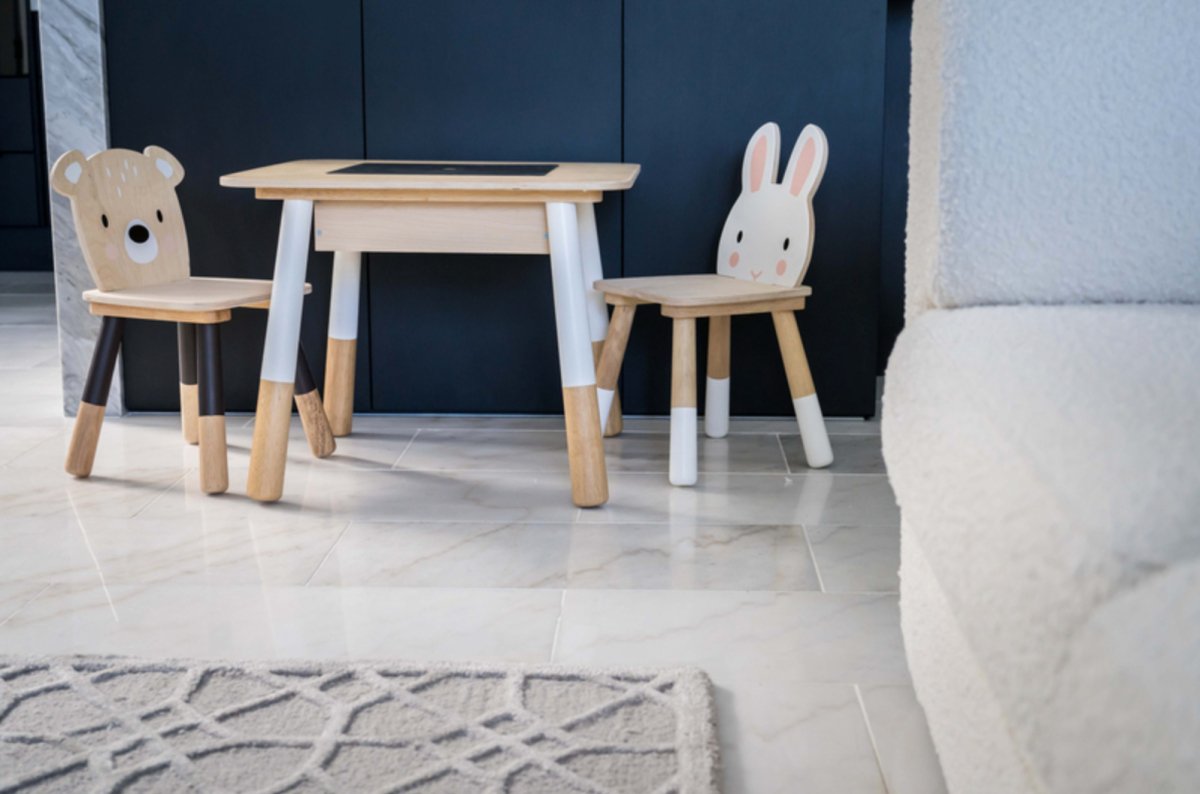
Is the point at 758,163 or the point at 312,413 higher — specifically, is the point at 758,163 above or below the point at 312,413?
above

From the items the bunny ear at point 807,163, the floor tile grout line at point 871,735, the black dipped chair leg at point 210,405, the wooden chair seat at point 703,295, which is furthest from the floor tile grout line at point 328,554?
the bunny ear at point 807,163

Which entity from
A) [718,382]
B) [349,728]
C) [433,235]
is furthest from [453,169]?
[349,728]

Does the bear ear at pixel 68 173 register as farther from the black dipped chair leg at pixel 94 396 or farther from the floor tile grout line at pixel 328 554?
the floor tile grout line at pixel 328 554

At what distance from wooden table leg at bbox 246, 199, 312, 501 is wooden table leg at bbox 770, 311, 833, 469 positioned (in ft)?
3.12

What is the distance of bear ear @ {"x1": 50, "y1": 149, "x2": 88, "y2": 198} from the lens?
2.25 metres

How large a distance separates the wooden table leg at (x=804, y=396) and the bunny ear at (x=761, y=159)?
342 millimetres

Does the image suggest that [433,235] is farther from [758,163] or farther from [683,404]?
[758,163]

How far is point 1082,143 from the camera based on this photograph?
1.01 metres

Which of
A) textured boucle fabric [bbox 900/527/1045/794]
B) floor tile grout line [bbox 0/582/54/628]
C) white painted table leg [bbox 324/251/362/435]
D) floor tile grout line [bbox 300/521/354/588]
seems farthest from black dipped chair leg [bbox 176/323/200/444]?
textured boucle fabric [bbox 900/527/1045/794]

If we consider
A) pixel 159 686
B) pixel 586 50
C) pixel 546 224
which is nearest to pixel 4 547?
pixel 159 686

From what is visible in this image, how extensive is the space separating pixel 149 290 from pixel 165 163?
0.29 m

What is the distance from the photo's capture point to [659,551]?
2021mm

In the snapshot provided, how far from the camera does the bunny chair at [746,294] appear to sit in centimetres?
238

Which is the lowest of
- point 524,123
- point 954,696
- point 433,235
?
point 954,696
